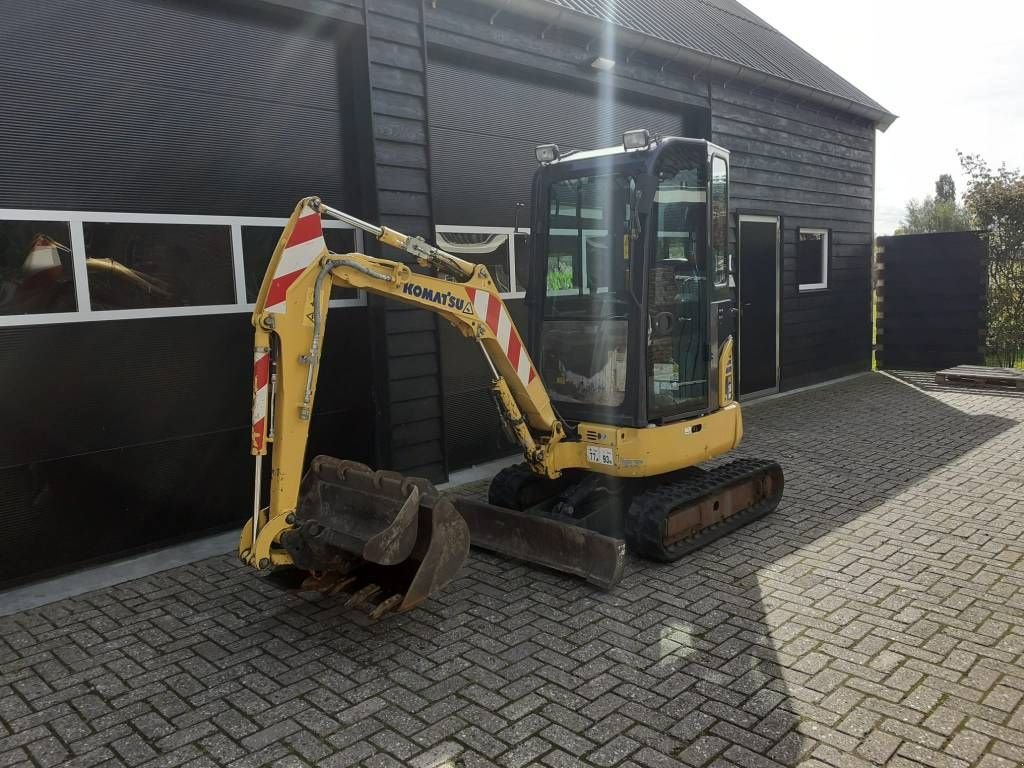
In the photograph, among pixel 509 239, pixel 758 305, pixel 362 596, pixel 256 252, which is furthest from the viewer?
pixel 758 305

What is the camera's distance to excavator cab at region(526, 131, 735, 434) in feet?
16.0

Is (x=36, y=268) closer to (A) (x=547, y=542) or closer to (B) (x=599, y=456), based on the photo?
(A) (x=547, y=542)

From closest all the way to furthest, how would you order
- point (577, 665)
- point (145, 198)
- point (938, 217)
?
point (577, 665) < point (145, 198) < point (938, 217)

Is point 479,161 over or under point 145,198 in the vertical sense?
over

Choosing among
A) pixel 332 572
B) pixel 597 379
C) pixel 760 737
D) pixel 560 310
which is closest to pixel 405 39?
pixel 560 310

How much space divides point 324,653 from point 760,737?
2.10 m

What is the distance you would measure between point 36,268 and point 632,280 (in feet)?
12.1

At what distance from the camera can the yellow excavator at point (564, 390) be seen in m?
3.93

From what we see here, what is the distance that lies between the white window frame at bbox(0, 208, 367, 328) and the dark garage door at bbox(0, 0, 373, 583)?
0.14 feet

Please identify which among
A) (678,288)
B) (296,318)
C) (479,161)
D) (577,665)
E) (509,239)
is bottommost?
(577,665)

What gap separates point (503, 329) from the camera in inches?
192

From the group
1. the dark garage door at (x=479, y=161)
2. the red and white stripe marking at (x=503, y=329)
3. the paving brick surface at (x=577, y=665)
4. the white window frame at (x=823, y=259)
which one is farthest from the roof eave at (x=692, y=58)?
the paving brick surface at (x=577, y=665)

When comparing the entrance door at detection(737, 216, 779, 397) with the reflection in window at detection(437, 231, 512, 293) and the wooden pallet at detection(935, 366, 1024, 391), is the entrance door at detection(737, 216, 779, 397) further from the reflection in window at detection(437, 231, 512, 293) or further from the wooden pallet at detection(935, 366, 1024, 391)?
the reflection in window at detection(437, 231, 512, 293)

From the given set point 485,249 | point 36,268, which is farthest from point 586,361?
point 36,268
